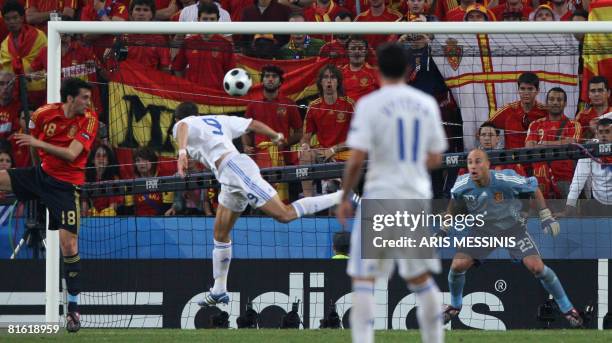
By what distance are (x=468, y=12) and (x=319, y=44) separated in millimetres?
1747

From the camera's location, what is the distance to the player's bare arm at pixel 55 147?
1018 cm

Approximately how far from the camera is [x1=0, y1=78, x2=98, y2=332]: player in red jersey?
10.7m

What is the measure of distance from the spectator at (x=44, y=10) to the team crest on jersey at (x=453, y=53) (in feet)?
16.4

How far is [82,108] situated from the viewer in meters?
10.7

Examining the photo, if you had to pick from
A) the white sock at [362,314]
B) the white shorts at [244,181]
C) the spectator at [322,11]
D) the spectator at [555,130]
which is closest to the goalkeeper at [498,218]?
the spectator at [555,130]

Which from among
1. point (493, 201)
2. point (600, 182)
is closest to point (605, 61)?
point (600, 182)

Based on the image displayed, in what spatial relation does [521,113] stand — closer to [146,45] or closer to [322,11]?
[322,11]

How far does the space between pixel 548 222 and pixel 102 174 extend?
190 inches

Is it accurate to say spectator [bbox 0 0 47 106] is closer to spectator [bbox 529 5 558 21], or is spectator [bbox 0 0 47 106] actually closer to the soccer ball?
the soccer ball

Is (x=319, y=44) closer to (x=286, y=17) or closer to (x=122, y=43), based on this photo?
(x=286, y=17)

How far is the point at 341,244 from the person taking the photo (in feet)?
39.3

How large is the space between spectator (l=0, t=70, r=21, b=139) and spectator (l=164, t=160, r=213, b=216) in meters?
2.20

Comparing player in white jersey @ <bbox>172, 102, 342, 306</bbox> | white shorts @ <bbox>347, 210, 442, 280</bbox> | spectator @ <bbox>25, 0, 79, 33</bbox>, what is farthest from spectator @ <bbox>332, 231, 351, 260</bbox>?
spectator @ <bbox>25, 0, 79, 33</bbox>

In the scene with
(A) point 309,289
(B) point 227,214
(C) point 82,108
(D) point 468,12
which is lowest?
(A) point 309,289
